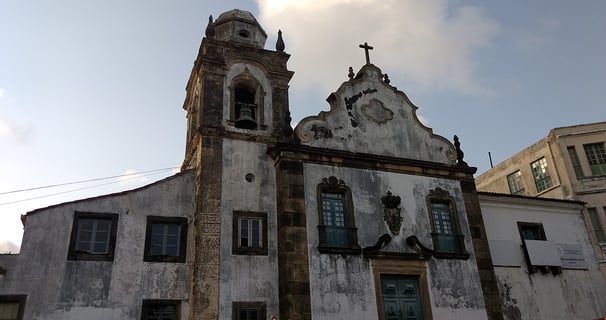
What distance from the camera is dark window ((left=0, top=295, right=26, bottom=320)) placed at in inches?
556

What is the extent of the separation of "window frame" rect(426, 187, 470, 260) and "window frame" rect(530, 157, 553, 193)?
344 inches

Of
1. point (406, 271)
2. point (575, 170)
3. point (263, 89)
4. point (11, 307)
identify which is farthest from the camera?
point (575, 170)

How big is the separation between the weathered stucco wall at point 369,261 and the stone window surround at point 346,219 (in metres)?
0.14

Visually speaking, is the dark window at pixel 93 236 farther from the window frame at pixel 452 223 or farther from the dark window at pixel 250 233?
the window frame at pixel 452 223

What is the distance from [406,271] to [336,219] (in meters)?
2.89

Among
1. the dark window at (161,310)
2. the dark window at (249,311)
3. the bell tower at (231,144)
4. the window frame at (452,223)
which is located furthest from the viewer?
the window frame at (452,223)

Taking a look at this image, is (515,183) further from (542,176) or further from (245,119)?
(245,119)

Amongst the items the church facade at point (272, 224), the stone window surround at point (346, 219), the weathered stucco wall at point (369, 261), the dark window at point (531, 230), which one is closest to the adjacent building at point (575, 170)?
the dark window at point (531, 230)

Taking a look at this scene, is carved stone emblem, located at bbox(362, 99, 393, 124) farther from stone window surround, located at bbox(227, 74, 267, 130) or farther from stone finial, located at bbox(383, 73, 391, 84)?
stone window surround, located at bbox(227, 74, 267, 130)

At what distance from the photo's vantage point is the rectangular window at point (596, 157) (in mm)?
24250

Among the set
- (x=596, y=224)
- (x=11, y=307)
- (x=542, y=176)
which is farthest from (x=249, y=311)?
(x=542, y=176)

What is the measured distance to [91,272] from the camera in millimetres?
15148

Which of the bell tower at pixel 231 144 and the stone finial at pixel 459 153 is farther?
the stone finial at pixel 459 153

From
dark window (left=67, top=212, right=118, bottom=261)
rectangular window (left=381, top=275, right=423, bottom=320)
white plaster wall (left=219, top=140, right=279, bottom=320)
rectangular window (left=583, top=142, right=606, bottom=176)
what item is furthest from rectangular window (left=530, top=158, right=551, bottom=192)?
dark window (left=67, top=212, right=118, bottom=261)
